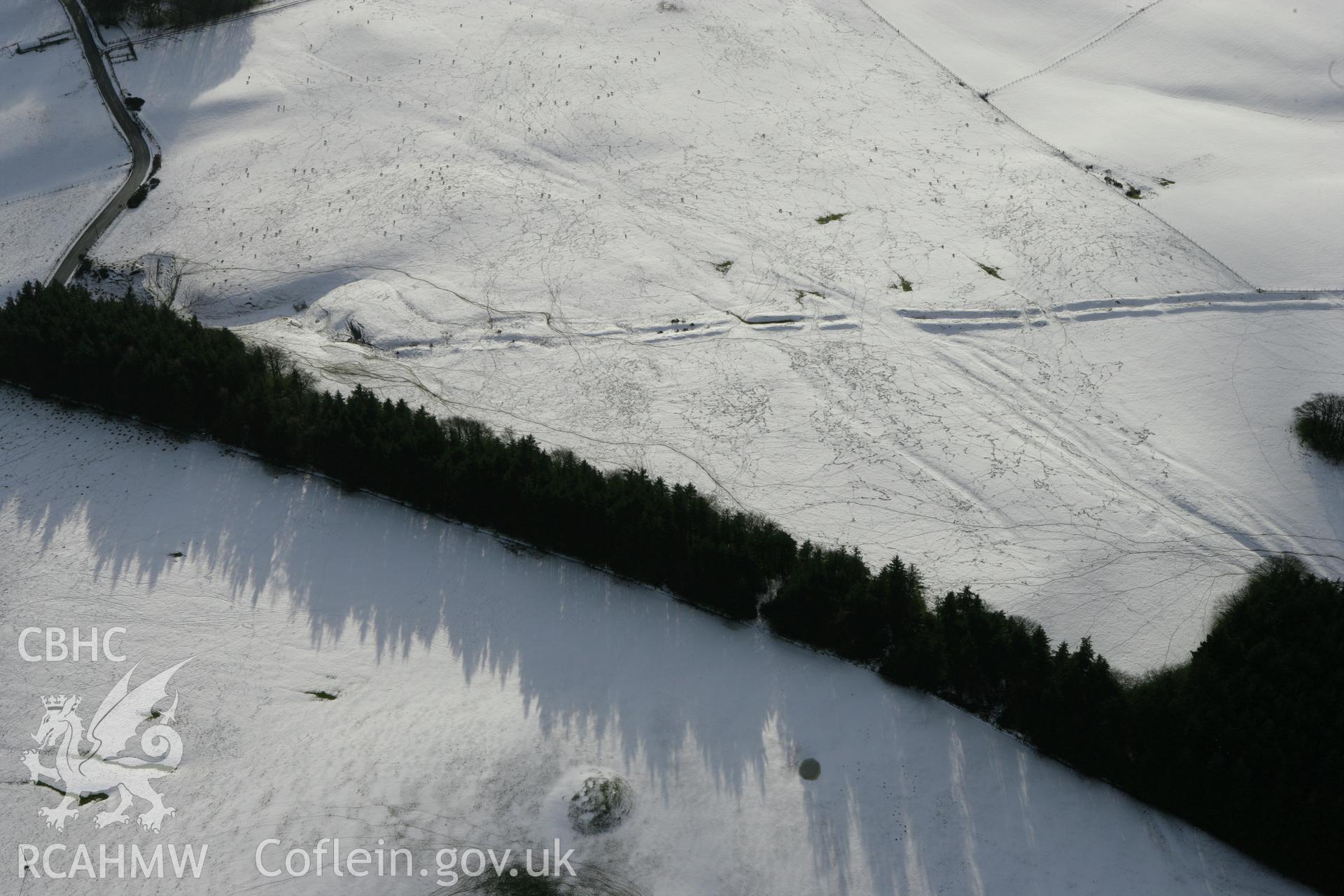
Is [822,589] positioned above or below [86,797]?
above

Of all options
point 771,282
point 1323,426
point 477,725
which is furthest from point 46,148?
point 1323,426

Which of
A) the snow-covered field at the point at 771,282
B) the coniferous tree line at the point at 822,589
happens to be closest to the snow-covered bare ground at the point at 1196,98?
the snow-covered field at the point at 771,282

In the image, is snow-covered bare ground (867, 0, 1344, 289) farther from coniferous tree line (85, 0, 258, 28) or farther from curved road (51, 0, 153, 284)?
curved road (51, 0, 153, 284)

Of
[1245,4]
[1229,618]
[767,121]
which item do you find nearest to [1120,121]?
[1245,4]

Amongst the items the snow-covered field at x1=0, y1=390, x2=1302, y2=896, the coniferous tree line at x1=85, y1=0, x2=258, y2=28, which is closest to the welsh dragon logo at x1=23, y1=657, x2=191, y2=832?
the snow-covered field at x1=0, y1=390, x2=1302, y2=896

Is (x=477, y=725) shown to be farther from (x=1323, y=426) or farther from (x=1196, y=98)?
(x=1196, y=98)

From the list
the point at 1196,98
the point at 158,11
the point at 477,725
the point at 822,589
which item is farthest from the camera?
the point at 158,11

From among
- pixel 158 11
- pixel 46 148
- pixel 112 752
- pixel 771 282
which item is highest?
pixel 158 11

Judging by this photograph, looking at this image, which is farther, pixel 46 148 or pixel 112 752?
pixel 46 148
